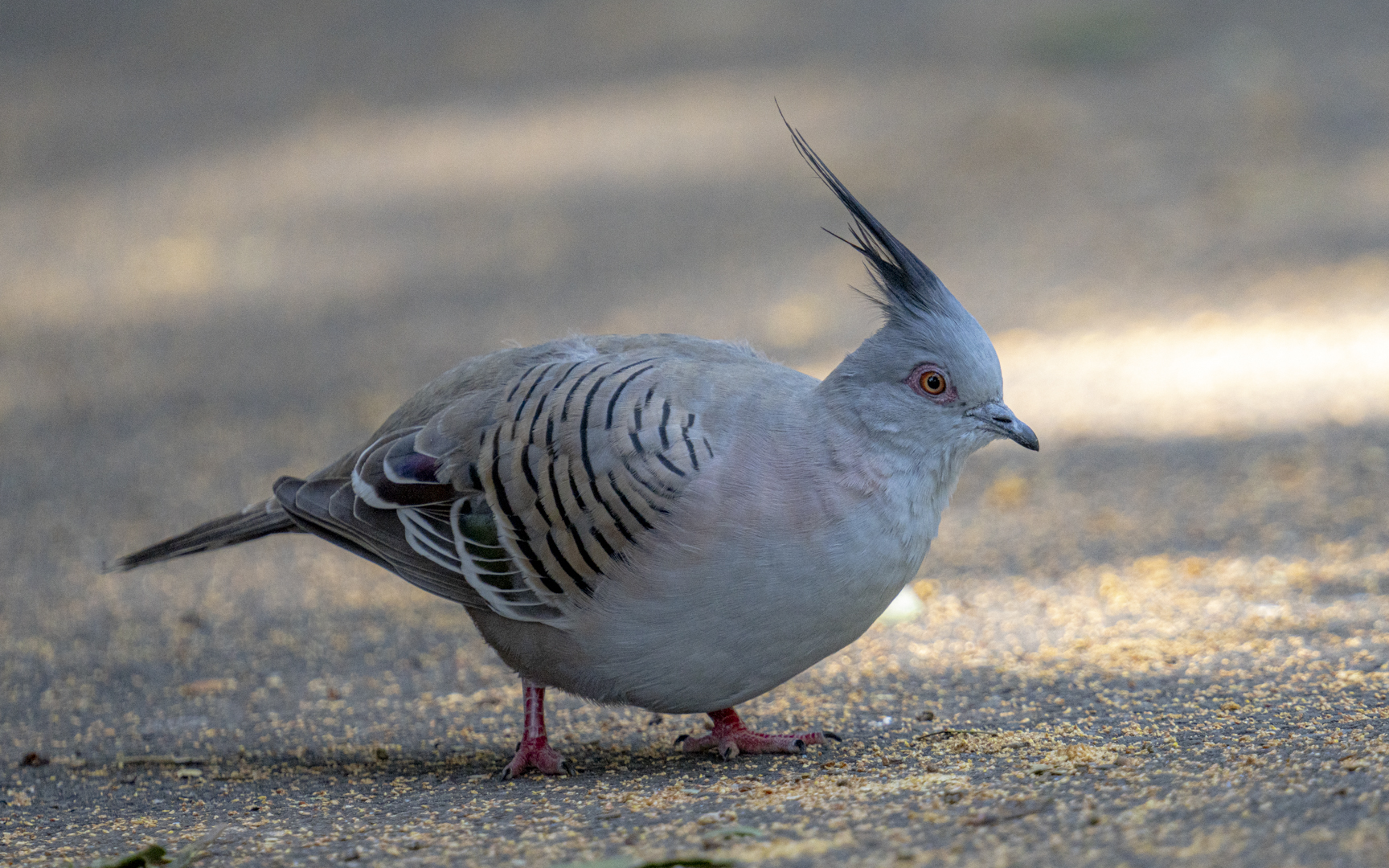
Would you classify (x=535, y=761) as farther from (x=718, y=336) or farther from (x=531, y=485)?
(x=718, y=336)

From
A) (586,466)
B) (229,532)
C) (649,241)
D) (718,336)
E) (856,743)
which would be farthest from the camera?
(649,241)

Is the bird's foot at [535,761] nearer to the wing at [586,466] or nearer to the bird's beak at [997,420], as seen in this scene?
the wing at [586,466]

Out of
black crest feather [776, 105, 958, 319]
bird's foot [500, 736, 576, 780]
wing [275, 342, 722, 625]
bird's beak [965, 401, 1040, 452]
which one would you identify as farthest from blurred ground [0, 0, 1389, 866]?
black crest feather [776, 105, 958, 319]

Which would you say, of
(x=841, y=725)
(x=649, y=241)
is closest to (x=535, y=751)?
(x=841, y=725)

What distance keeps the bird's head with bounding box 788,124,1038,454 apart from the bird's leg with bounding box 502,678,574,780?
3.60ft

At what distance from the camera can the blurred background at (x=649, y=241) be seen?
5586mm

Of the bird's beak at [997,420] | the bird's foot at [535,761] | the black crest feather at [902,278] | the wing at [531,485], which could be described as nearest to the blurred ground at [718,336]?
the bird's foot at [535,761]

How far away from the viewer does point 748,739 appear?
3.60 m

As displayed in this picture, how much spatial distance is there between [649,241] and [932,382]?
6175 mm

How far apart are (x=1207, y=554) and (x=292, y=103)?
30.7 ft

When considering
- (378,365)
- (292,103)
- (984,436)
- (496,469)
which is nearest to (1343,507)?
(984,436)

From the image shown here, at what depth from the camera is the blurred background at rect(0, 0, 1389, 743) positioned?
5.59 meters

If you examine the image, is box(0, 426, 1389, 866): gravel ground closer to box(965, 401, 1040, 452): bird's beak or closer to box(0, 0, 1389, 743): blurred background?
box(0, 0, 1389, 743): blurred background

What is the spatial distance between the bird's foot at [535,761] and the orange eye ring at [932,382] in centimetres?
127
